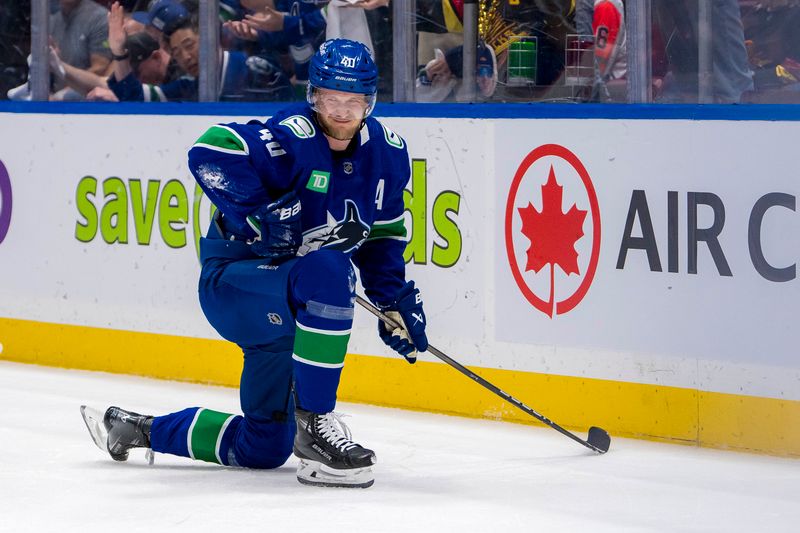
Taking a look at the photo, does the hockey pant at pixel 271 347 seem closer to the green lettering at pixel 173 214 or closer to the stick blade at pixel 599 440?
the stick blade at pixel 599 440

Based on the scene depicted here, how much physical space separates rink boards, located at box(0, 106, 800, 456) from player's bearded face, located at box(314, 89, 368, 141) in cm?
98

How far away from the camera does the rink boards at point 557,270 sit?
12.6ft

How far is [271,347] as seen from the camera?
3.39 m

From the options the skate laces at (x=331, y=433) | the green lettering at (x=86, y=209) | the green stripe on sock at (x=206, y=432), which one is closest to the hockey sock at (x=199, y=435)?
the green stripe on sock at (x=206, y=432)

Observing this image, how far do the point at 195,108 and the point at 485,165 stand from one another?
1.15m

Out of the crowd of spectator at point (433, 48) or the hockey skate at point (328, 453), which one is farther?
the crowd of spectator at point (433, 48)

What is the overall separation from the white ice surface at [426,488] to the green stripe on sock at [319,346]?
0.30m

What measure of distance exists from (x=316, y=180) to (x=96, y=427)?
83cm

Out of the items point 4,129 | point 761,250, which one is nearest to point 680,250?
point 761,250

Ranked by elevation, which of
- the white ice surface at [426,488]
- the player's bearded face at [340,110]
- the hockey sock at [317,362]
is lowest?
the white ice surface at [426,488]

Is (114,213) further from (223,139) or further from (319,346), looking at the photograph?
(319,346)

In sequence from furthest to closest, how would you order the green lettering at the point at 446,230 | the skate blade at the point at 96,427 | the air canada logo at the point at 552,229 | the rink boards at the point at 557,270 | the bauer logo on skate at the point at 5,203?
the bauer logo on skate at the point at 5,203 → the green lettering at the point at 446,230 → the air canada logo at the point at 552,229 → the rink boards at the point at 557,270 → the skate blade at the point at 96,427

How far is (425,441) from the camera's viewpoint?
404 centimetres

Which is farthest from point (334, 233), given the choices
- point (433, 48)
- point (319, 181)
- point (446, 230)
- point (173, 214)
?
point (173, 214)
